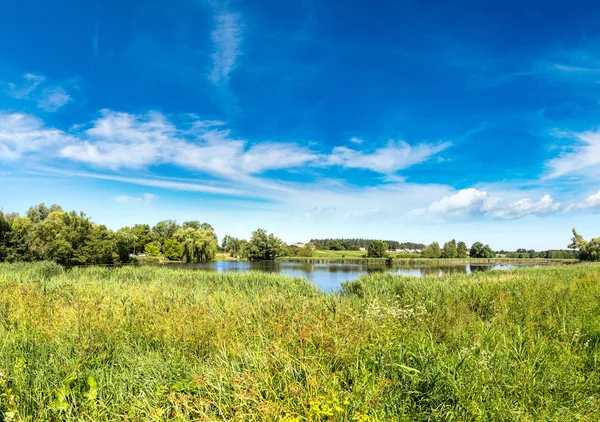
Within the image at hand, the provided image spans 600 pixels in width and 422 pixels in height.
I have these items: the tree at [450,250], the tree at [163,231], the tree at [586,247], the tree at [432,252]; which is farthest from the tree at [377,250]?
the tree at [163,231]

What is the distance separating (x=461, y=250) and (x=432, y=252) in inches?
567

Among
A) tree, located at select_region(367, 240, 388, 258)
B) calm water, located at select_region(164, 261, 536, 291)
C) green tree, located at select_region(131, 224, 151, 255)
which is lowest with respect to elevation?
calm water, located at select_region(164, 261, 536, 291)

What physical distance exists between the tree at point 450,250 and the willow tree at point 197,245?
66.9m

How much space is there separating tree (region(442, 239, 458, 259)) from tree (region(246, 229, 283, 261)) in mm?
51650

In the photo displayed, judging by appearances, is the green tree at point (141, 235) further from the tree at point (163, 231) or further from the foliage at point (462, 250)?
the foliage at point (462, 250)

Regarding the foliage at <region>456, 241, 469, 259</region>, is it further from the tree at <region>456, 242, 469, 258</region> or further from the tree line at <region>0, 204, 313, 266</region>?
the tree line at <region>0, 204, 313, 266</region>

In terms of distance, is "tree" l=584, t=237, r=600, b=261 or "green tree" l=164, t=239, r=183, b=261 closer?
"tree" l=584, t=237, r=600, b=261

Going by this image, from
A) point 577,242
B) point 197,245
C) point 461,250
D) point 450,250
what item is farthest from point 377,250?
point 197,245

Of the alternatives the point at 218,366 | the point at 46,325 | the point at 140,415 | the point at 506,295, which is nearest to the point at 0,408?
the point at 140,415

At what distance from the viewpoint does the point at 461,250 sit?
316ft

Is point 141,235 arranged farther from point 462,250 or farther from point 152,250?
point 462,250

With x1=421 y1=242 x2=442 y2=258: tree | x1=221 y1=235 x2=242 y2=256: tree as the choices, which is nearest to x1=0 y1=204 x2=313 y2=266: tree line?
x1=221 y1=235 x2=242 y2=256: tree

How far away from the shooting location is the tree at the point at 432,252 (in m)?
87.6

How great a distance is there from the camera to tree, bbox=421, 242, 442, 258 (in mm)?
87625
